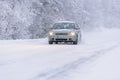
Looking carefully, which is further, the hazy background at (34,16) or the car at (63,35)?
the hazy background at (34,16)

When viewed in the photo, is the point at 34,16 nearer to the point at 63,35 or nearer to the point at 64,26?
the point at 64,26

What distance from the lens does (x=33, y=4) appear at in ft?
156

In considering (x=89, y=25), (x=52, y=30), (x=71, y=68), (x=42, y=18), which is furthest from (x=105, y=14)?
(x=71, y=68)

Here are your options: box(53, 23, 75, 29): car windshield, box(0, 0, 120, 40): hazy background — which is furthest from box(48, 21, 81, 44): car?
box(0, 0, 120, 40): hazy background

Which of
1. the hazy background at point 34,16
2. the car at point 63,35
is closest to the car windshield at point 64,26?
the car at point 63,35

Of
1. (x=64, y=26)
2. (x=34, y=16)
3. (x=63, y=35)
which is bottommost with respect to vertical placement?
(x=63, y=35)

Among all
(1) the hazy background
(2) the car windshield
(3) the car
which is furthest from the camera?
(1) the hazy background

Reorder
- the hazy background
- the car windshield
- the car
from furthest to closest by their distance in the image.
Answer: the hazy background < the car windshield < the car

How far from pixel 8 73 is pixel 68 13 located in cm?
4738

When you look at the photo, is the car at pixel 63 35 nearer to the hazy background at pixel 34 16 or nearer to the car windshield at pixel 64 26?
the car windshield at pixel 64 26

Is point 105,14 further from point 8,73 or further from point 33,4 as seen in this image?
point 8,73

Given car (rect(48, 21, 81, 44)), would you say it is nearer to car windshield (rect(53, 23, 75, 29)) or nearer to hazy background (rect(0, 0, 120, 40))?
car windshield (rect(53, 23, 75, 29))

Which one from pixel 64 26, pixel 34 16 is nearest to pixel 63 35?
pixel 64 26

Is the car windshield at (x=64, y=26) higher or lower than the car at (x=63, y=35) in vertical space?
higher
